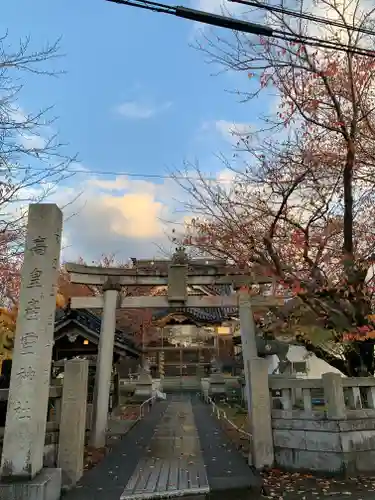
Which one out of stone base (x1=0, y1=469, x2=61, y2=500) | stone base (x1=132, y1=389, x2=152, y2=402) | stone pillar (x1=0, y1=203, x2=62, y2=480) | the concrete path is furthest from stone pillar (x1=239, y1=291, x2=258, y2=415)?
stone base (x1=132, y1=389, x2=152, y2=402)

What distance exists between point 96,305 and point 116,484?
239 inches

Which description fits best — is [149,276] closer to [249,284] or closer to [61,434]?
[249,284]

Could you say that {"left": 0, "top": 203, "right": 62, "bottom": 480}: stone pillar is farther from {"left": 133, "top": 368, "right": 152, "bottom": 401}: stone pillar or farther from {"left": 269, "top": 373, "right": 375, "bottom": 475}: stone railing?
{"left": 133, "top": 368, "right": 152, "bottom": 401}: stone pillar

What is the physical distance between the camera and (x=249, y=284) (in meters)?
11.5

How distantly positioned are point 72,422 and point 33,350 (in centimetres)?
178

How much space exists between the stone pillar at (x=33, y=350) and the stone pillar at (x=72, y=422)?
778 millimetres

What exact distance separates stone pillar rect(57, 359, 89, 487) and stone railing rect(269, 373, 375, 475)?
396 cm

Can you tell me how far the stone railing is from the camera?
7.52 m

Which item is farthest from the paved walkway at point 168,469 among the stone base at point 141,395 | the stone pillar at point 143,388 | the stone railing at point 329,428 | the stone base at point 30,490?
the stone pillar at point 143,388

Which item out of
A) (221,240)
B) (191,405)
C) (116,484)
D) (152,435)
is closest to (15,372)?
(116,484)

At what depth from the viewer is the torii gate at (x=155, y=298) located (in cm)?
1113

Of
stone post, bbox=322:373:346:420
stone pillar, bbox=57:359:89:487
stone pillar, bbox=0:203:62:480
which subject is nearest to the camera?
stone pillar, bbox=0:203:62:480

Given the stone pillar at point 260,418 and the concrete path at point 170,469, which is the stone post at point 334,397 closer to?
the stone pillar at point 260,418

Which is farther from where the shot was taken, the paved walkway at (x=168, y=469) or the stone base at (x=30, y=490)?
the paved walkway at (x=168, y=469)
